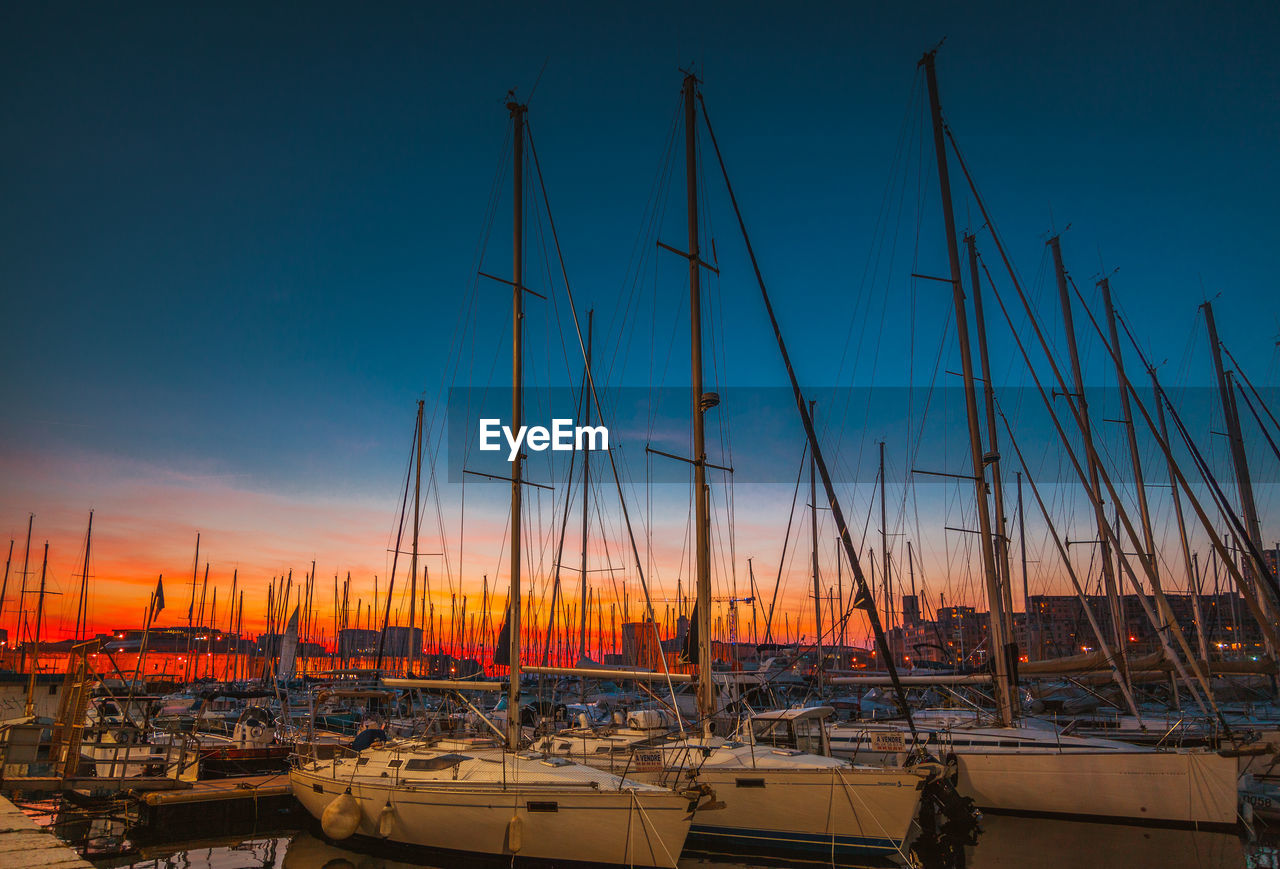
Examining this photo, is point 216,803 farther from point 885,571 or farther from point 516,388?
point 885,571

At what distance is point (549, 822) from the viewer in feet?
47.4

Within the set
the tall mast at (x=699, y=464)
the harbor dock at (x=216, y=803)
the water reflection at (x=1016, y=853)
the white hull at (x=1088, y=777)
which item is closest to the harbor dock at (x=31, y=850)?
the water reflection at (x=1016, y=853)

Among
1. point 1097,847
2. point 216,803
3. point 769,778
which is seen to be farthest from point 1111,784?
point 216,803

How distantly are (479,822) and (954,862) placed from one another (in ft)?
34.3

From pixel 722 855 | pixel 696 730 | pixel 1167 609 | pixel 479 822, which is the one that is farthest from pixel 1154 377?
pixel 479 822

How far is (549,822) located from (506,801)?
36.5 inches

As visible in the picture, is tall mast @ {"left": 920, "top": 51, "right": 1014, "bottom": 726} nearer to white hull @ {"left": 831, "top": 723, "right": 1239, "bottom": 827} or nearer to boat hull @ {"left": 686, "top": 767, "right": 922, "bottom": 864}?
white hull @ {"left": 831, "top": 723, "right": 1239, "bottom": 827}

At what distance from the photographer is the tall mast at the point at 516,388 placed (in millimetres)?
17844

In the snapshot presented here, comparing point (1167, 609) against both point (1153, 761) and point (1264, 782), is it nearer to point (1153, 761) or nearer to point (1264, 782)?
point (1153, 761)

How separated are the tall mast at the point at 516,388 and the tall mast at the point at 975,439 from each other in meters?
12.8

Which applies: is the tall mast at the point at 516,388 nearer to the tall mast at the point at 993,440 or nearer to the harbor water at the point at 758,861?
the harbor water at the point at 758,861

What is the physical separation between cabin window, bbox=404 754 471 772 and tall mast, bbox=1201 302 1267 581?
3528 centimetres

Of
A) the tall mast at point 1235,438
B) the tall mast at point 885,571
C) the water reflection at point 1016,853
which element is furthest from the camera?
the tall mast at point 885,571

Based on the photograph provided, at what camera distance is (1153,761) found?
18531 mm
